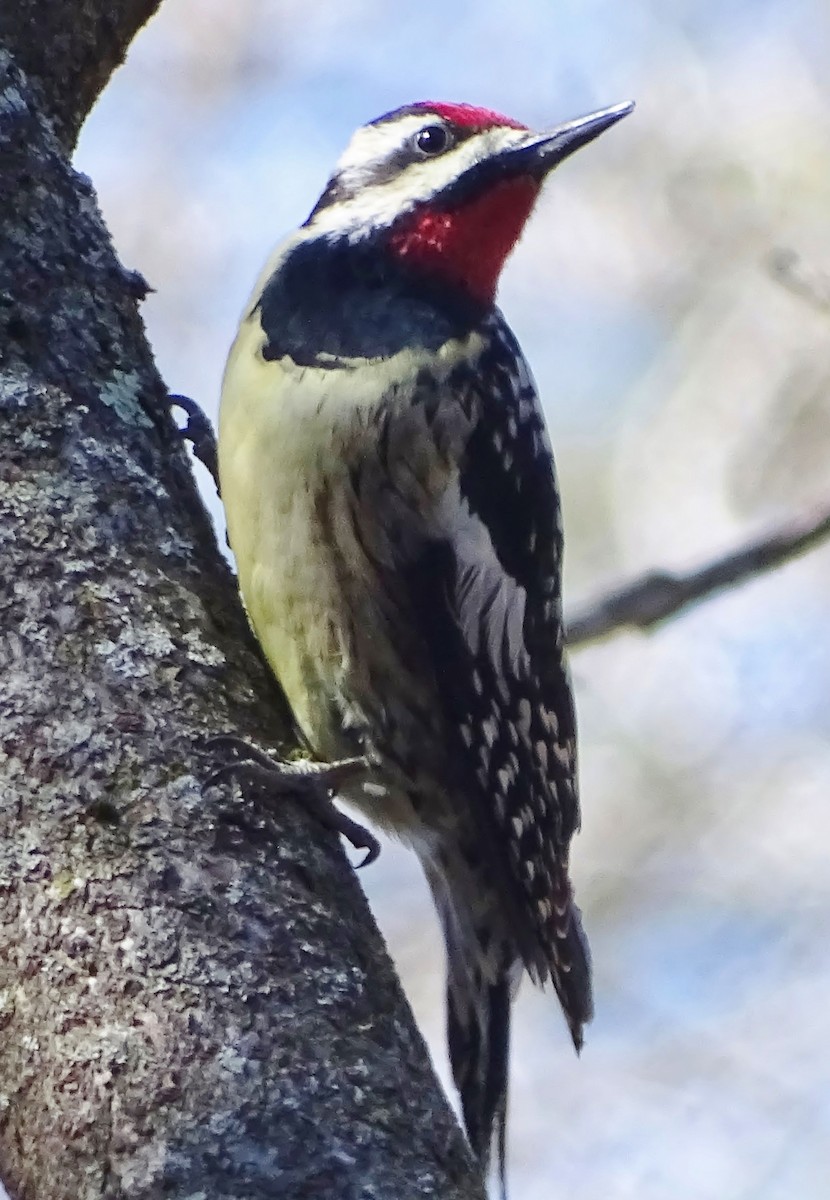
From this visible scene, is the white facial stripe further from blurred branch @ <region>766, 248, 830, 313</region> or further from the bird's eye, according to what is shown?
blurred branch @ <region>766, 248, 830, 313</region>

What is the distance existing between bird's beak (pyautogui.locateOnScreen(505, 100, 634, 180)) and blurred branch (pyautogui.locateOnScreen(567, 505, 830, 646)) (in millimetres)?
862

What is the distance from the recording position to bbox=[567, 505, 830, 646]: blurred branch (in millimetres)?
2523

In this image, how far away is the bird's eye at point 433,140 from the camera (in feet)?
10.00

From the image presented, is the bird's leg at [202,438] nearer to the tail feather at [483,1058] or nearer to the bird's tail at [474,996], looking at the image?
the bird's tail at [474,996]

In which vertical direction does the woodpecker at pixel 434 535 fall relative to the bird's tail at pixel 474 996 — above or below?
above

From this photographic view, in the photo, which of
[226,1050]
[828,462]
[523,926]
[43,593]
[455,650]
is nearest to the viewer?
[226,1050]

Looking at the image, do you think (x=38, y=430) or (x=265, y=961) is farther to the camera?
(x=38, y=430)

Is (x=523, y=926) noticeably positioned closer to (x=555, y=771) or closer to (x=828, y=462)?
(x=555, y=771)

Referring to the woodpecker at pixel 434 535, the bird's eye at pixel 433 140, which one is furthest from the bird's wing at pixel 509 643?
the bird's eye at pixel 433 140

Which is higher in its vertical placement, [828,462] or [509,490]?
[828,462]

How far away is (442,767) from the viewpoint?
8.92 ft

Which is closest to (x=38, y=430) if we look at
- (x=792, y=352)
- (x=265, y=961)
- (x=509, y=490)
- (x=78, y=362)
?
(x=78, y=362)

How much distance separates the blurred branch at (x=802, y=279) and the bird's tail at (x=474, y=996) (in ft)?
4.82

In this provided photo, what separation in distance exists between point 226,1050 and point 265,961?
4.6 inches
